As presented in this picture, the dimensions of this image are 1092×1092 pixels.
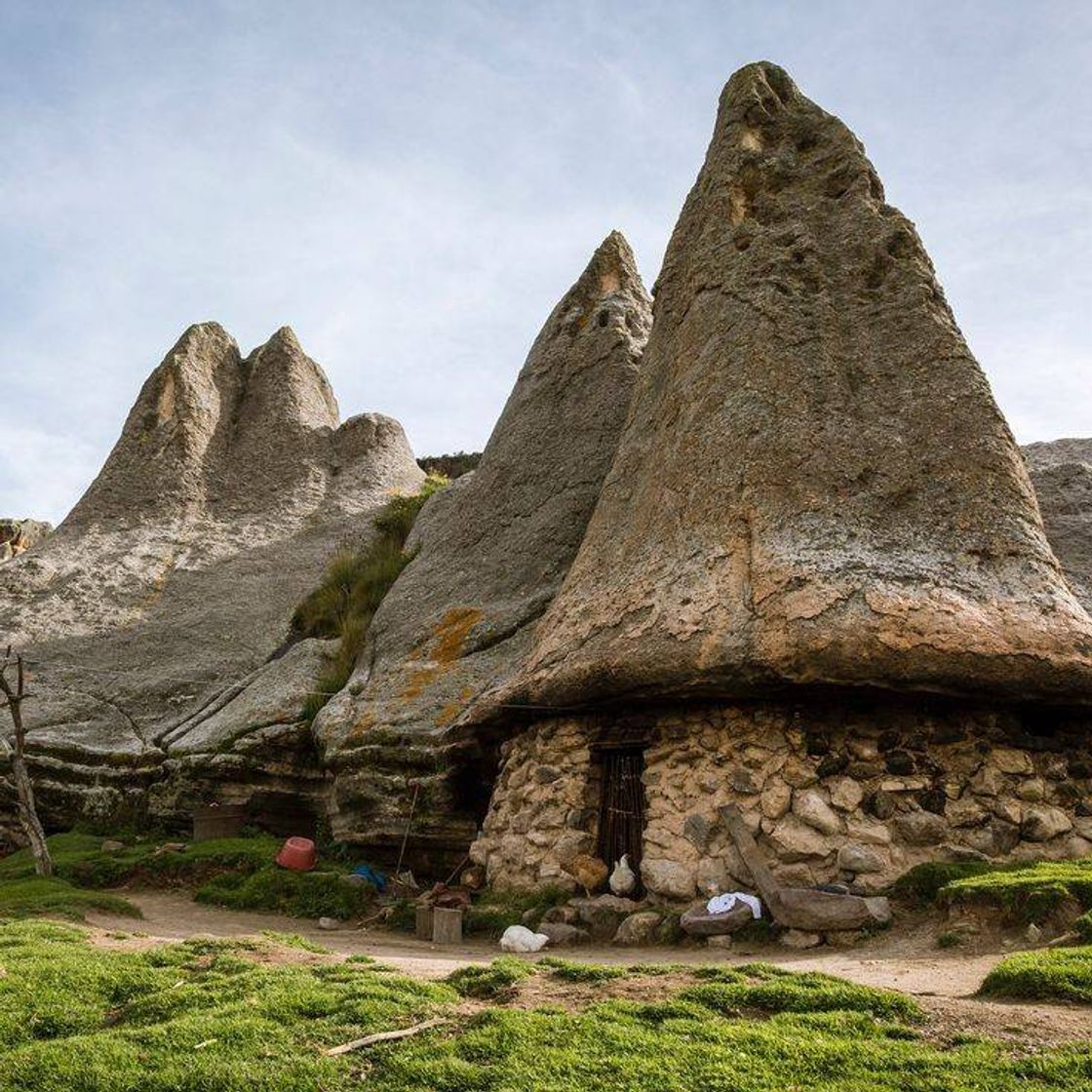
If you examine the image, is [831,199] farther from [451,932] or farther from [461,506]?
[451,932]

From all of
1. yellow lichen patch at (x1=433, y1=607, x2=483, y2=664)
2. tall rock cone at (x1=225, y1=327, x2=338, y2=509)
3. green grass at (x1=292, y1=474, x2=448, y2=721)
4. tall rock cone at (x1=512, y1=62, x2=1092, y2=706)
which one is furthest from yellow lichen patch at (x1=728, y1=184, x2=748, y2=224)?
tall rock cone at (x1=225, y1=327, x2=338, y2=509)

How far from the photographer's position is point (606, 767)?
37.3 feet

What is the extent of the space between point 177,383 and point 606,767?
2161cm

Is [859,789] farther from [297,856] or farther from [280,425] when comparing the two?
[280,425]

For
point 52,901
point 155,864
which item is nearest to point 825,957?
point 52,901

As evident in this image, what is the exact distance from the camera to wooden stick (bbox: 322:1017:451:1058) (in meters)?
5.04

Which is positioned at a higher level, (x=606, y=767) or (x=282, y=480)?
(x=282, y=480)

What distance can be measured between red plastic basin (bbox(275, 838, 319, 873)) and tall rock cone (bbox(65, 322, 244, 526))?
1423cm

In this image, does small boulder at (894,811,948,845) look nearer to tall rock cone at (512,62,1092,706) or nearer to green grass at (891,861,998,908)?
green grass at (891,861,998,908)

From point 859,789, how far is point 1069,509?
24.2 ft

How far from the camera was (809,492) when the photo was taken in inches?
432

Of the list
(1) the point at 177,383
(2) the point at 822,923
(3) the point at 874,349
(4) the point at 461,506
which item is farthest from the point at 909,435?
(1) the point at 177,383

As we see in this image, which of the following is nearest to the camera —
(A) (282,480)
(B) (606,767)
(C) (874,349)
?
(B) (606,767)

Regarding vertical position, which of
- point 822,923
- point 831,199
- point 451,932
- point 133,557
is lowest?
point 451,932
